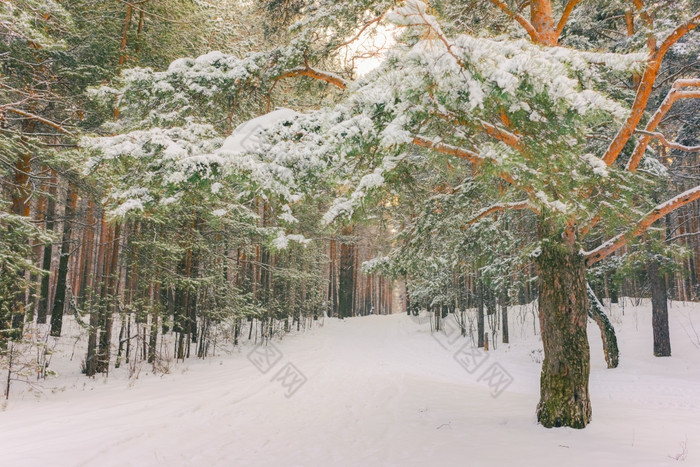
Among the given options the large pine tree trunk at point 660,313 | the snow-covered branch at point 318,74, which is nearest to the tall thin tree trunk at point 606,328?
the large pine tree trunk at point 660,313

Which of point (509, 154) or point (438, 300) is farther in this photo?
point (438, 300)

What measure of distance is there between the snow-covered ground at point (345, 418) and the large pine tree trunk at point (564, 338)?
303mm

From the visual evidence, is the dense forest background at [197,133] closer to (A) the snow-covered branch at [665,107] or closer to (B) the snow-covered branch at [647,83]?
Result: (B) the snow-covered branch at [647,83]

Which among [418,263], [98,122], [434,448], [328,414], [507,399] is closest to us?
[434,448]

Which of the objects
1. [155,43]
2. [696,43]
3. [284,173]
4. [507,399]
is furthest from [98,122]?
[696,43]

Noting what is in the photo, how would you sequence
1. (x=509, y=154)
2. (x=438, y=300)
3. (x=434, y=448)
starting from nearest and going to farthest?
(x=509, y=154), (x=434, y=448), (x=438, y=300)

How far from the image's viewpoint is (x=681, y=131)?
36.7 ft

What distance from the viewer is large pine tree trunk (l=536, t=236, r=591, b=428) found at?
5.22 meters

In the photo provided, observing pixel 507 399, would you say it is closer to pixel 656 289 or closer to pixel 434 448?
pixel 434 448

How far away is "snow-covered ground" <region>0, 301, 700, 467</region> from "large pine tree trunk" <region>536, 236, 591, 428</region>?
303 millimetres

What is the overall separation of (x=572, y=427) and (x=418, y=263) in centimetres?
354

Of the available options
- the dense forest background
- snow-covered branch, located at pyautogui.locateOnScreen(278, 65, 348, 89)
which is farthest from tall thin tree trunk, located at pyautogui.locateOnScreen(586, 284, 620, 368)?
snow-covered branch, located at pyautogui.locateOnScreen(278, 65, 348, 89)

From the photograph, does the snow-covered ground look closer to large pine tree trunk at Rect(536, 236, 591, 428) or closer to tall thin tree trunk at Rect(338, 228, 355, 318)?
large pine tree trunk at Rect(536, 236, 591, 428)

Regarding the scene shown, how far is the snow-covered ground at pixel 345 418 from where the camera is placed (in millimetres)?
4473
